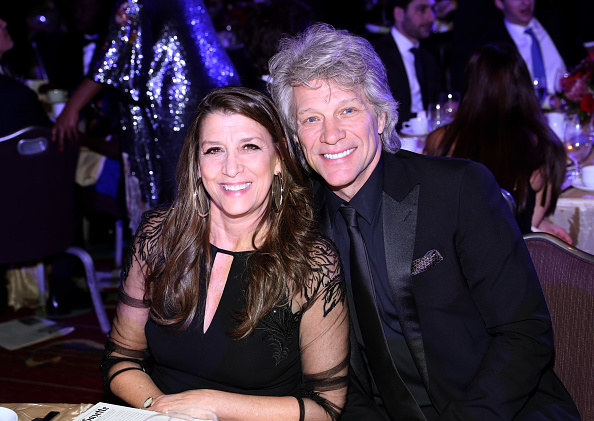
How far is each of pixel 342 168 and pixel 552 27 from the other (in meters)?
4.86

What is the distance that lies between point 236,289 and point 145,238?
0.34 metres

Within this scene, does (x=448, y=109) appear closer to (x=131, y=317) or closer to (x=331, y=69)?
(x=331, y=69)

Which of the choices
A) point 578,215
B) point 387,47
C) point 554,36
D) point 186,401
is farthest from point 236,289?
point 554,36

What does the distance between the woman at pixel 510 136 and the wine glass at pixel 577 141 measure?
1.01ft

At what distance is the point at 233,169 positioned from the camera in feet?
5.71

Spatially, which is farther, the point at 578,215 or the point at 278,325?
the point at 578,215

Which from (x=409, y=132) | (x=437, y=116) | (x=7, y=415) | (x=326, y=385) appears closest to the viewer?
(x=7, y=415)

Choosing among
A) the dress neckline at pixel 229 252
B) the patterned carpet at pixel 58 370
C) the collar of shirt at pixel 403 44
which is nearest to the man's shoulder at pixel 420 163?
the dress neckline at pixel 229 252

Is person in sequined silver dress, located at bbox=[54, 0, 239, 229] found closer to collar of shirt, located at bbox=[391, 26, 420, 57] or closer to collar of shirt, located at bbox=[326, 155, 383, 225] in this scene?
collar of shirt, located at bbox=[326, 155, 383, 225]

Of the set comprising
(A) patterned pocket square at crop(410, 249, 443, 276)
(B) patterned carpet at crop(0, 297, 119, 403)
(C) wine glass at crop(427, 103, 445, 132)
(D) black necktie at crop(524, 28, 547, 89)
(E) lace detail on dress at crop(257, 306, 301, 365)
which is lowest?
(B) patterned carpet at crop(0, 297, 119, 403)

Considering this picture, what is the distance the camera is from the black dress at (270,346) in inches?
65.4

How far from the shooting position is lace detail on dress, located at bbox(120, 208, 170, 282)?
1.82 metres

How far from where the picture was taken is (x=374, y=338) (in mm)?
1700

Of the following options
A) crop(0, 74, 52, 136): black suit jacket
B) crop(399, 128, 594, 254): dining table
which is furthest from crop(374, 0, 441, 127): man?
crop(0, 74, 52, 136): black suit jacket
